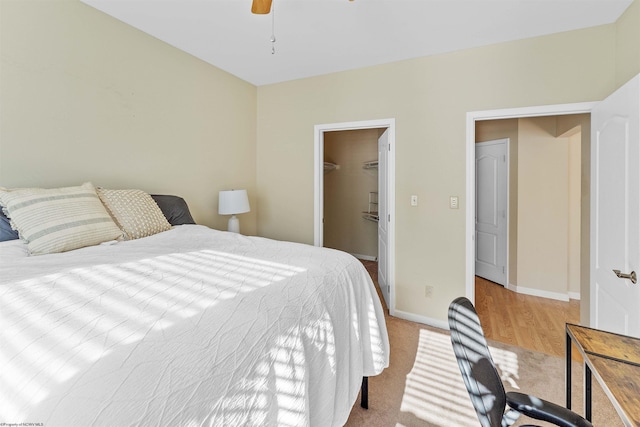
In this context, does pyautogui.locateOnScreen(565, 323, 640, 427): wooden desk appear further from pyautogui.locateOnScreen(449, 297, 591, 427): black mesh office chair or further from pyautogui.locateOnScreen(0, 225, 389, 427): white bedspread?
pyautogui.locateOnScreen(0, 225, 389, 427): white bedspread

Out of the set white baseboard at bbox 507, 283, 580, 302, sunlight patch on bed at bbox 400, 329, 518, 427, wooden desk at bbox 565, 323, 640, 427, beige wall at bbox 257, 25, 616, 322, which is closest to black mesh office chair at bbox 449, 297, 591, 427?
wooden desk at bbox 565, 323, 640, 427

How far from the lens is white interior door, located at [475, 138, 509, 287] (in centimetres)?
385

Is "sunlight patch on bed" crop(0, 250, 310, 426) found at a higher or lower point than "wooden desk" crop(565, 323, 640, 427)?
higher

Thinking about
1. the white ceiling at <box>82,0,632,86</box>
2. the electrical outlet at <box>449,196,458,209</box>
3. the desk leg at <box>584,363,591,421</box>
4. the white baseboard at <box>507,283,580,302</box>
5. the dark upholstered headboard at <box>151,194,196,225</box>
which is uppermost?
the white ceiling at <box>82,0,632,86</box>

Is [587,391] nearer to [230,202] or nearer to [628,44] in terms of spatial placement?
[628,44]

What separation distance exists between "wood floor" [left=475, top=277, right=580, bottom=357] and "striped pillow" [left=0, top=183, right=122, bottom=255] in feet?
10.2

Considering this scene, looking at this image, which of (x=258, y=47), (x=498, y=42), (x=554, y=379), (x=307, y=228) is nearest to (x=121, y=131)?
(x=258, y=47)

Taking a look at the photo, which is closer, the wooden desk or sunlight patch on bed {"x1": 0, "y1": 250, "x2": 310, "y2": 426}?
sunlight patch on bed {"x1": 0, "y1": 250, "x2": 310, "y2": 426}

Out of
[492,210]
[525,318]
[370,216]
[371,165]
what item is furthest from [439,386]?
[371,165]

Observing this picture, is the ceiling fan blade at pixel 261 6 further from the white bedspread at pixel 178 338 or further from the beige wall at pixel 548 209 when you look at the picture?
the beige wall at pixel 548 209

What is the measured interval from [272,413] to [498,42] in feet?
10.4

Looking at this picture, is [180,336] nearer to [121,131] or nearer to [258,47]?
[121,131]

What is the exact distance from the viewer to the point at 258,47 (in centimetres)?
259

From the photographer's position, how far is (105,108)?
6.81 ft
